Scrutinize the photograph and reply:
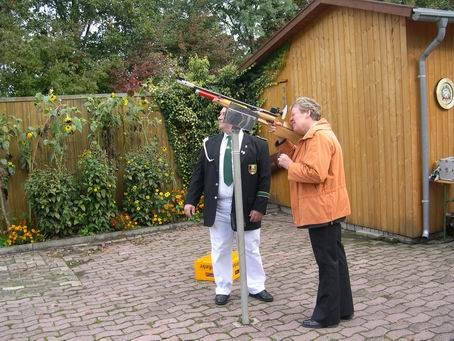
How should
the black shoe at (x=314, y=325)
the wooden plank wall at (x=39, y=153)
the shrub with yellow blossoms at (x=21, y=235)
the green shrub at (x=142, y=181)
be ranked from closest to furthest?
1. the black shoe at (x=314, y=325)
2. the shrub with yellow blossoms at (x=21, y=235)
3. the wooden plank wall at (x=39, y=153)
4. the green shrub at (x=142, y=181)

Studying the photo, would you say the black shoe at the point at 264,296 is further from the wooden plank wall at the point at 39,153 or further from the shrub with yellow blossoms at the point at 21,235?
the wooden plank wall at the point at 39,153

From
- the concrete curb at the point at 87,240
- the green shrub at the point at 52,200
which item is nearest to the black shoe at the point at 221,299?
the concrete curb at the point at 87,240

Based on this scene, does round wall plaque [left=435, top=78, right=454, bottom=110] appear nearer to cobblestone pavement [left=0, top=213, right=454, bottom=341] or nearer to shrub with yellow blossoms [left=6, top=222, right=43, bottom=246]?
cobblestone pavement [left=0, top=213, right=454, bottom=341]

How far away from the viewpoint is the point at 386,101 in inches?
265

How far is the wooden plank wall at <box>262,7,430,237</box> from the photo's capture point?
6.50 metres

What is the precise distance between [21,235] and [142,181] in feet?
6.68

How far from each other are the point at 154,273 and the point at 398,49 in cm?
421

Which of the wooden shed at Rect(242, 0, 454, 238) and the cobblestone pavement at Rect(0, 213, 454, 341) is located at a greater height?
the wooden shed at Rect(242, 0, 454, 238)

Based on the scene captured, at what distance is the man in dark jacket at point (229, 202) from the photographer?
458 centimetres

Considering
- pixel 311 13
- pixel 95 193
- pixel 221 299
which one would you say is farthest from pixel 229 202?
pixel 311 13

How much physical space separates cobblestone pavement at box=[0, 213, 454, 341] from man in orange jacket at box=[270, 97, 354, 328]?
288mm

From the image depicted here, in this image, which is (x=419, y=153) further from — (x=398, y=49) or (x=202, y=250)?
(x=202, y=250)

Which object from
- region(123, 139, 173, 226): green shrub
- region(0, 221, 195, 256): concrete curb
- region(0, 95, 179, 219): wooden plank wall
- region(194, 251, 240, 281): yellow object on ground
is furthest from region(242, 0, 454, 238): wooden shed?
region(0, 95, 179, 219): wooden plank wall

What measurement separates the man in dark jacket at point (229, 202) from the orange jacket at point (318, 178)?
73 centimetres
